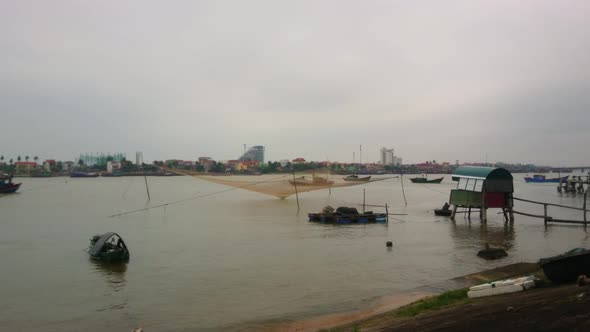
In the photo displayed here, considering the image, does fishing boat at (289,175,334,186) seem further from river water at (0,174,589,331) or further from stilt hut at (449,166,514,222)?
stilt hut at (449,166,514,222)

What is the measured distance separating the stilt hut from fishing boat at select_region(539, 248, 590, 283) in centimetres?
1673

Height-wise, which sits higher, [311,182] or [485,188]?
[485,188]

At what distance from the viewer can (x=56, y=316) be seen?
10.4 meters

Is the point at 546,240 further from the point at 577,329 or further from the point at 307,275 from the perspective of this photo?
the point at 577,329

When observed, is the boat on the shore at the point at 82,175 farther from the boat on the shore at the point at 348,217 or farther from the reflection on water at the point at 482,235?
the reflection on water at the point at 482,235

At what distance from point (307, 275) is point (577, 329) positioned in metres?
9.43

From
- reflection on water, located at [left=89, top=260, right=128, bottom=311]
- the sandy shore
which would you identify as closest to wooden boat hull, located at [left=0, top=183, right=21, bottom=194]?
reflection on water, located at [left=89, top=260, right=128, bottom=311]

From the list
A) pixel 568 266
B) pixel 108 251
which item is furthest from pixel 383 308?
pixel 108 251

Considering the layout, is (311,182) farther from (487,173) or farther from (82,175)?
(82,175)

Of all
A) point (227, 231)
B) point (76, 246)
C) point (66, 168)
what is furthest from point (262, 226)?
point (66, 168)

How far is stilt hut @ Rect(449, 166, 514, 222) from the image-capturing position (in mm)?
23672

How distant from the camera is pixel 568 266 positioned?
755 cm

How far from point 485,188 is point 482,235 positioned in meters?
3.38

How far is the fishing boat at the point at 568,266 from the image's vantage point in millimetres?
7367
